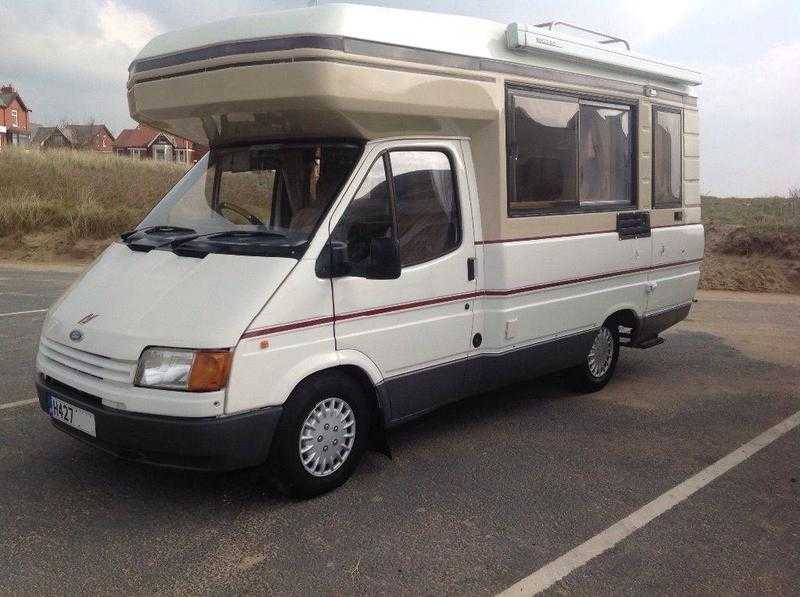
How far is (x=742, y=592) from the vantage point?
3482 millimetres

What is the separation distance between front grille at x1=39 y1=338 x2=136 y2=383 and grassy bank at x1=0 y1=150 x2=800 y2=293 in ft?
35.5

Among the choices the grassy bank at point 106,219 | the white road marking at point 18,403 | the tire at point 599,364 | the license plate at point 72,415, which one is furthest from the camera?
the grassy bank at point 106,219

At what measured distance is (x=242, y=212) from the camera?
4.75m

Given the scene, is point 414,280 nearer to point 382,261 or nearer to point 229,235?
point 382,261

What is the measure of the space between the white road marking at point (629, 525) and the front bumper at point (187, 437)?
1.46 m

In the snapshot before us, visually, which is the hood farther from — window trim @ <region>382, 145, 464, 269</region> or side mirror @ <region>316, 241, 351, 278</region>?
window trim @ <region>382, 145, 464, 269</region>

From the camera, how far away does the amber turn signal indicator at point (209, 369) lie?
12.5ft

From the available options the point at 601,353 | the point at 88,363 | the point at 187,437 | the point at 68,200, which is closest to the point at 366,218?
the point at 187,437

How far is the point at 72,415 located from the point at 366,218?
1968 mm

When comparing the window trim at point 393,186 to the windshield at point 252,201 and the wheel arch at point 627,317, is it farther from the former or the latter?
the wheel arch at point 627,317

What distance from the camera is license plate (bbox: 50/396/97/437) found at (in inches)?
161

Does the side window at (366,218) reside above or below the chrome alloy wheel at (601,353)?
above

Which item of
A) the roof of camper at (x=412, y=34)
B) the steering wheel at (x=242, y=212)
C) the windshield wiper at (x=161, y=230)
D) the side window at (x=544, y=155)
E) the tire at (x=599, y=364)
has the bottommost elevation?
the tire at (x=599, y=364)

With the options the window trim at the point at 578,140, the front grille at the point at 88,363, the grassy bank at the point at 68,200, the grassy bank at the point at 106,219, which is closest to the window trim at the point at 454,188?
the window trim at the point at 578,140
